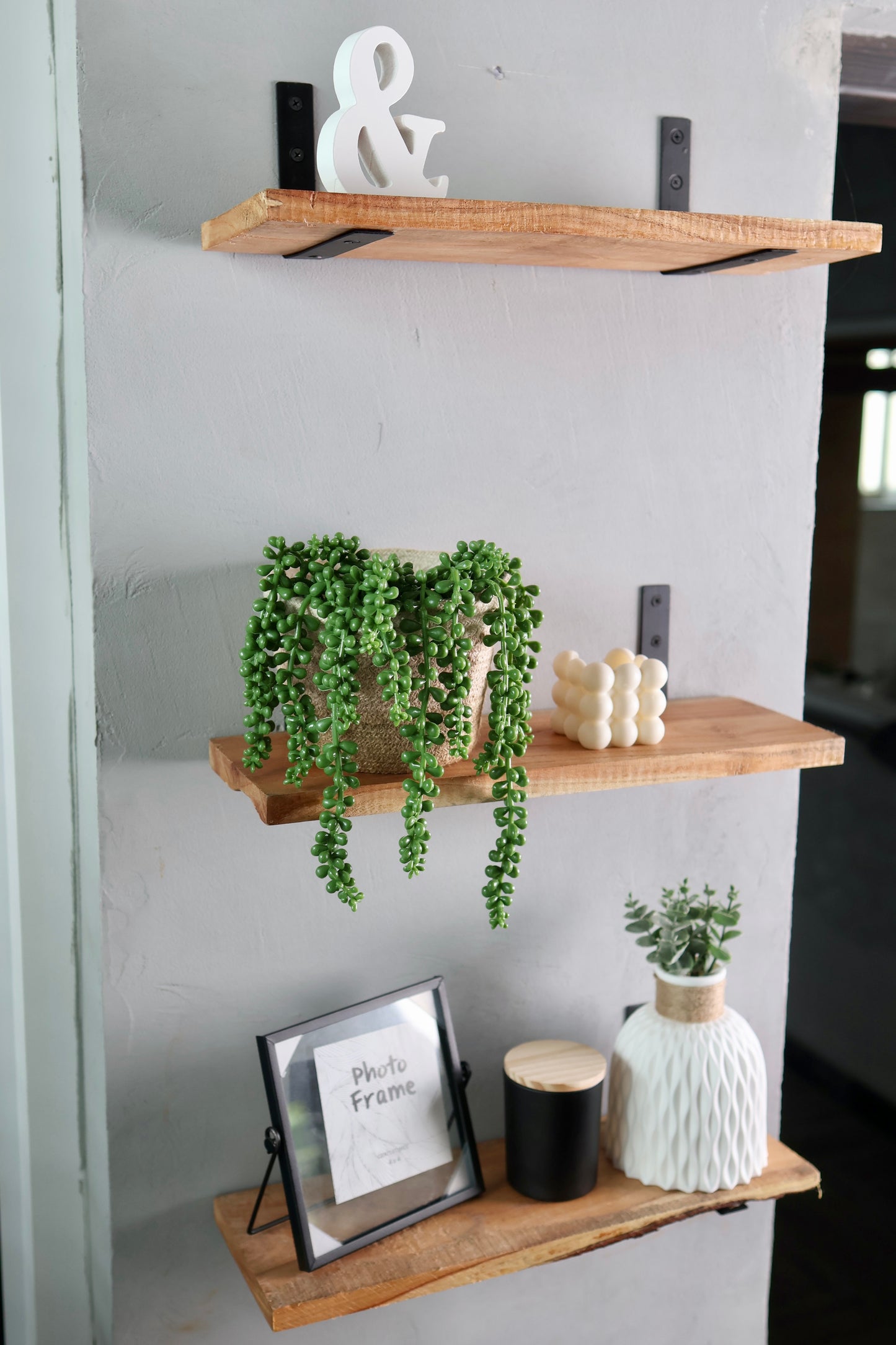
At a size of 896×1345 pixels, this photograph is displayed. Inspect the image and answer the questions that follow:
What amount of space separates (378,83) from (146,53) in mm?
218

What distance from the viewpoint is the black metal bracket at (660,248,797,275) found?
1095mm

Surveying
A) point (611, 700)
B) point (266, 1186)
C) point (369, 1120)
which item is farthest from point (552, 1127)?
point (611, 700)

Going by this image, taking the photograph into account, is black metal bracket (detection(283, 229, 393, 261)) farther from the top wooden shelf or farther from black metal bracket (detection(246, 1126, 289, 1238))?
black metal bracket (detection(246, 1126, 289, 1238))

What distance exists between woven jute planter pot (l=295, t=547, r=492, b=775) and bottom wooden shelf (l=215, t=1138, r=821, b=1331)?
472 millimetres

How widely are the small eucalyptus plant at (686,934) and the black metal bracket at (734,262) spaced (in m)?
0.64

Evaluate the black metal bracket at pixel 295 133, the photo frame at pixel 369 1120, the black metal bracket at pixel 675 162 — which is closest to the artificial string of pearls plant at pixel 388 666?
→ the photo frame at pixel 369 1120

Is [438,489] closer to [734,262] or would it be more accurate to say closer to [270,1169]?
[734,262]

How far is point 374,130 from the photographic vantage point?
96cm

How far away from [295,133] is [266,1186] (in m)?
1.03

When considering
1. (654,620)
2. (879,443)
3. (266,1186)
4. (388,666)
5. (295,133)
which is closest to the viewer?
(388,666)

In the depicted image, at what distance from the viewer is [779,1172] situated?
4.09 ft

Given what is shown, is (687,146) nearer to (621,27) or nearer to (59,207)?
(621,27)

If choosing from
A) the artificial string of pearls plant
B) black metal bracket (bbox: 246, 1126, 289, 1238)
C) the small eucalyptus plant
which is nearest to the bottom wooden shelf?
black metal bracket (bbox: 246, 1126, 289, 1238)

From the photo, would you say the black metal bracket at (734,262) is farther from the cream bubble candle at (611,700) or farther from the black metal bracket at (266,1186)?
the black metal bracket at (266,1186)
